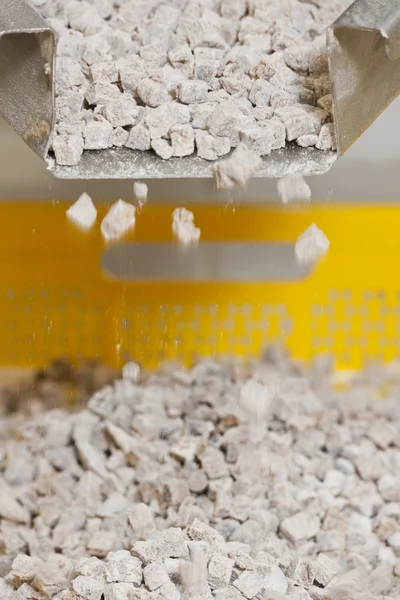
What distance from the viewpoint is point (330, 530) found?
982mm

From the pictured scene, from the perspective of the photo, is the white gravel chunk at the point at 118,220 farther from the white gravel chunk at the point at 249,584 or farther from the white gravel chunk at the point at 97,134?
the white gravel chunk at the point at 249,584

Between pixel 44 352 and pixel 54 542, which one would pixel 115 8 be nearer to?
pixel 44 352

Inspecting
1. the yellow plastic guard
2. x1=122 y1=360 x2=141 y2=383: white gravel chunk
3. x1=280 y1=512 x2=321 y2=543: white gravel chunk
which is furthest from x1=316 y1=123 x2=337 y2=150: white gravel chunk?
x1=122 y1=360 x2=141 y2=383: white gravel chunk

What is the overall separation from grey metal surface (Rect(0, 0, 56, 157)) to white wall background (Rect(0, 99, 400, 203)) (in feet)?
0.46

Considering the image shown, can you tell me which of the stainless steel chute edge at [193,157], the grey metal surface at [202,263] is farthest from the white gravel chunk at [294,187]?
the grey metal surface at [202,263]

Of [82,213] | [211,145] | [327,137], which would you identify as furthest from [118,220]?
[327,137]

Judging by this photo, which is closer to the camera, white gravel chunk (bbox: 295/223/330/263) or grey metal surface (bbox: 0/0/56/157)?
grey metal surface (bbox: 0/0/56/157)

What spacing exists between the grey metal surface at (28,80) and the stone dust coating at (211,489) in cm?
46

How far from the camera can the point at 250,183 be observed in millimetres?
1146

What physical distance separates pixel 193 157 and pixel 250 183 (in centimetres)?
27

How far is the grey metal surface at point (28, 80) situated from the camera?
817mm

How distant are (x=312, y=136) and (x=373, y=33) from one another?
13cm

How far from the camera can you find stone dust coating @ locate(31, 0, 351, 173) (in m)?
0.87

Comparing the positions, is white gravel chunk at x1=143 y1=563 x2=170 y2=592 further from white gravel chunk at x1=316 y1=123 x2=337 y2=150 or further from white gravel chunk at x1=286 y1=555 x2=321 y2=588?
white gravel chunk at x1=316 y1=123 x2=337 y2=150
